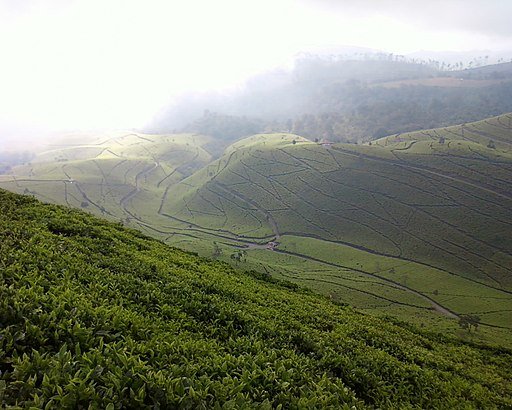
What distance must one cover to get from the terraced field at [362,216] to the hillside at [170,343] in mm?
63179

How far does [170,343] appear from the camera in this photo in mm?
9070

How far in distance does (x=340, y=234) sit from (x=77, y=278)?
416 ft

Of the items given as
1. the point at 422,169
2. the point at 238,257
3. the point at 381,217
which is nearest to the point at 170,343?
the point at 238,257

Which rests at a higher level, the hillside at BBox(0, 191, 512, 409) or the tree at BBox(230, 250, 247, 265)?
the hillside at BBox(0, 191, 512, 409)

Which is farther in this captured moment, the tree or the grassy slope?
the tree

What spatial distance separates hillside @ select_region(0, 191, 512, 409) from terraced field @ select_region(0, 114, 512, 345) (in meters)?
63.2

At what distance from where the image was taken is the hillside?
6672 mm

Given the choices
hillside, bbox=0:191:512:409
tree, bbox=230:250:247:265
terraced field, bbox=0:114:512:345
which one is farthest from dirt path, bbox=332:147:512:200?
hillside, bbox=0:191:512:409

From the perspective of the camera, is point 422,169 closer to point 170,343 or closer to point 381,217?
point 381,217

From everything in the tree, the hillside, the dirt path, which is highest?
the hillside

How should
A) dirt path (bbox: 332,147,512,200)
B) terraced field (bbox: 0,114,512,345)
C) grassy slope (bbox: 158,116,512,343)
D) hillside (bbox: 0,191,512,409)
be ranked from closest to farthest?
1. hillside (bbox: 0,191,512,409)
2. terraced field (bbox: 0,114,512,345)
3. grassy slope (bbox: 158,116,512,343)
4. dirt path (bbox: 332,147,512,200)

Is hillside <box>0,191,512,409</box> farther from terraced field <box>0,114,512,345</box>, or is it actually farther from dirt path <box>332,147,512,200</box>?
dirt path <box>332,147,512,200</box>

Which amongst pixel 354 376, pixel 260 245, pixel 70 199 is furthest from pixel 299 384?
pixel 70 199

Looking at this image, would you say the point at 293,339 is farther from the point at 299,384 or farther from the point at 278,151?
the point at 278,151
